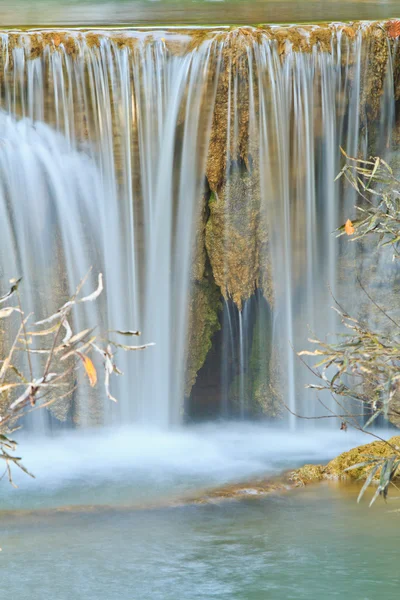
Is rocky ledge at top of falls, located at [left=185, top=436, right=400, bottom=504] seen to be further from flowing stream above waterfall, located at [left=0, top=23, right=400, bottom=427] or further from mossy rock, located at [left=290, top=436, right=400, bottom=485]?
flowing stream above waterfall, located at [left=0, top=23, right=400, bottom=427]

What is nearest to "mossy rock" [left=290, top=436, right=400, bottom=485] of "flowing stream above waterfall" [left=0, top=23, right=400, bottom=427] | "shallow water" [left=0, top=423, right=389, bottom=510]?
"shallow water" [left=0, top=423, right=389, bottom=510]

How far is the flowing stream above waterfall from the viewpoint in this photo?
8461 millimetres

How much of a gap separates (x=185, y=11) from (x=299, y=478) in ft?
20.9

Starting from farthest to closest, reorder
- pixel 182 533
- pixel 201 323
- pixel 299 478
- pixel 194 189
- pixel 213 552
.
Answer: pixel 201 323 < pixel 194 189 < pixel 299 478 < pixel 182 533 < pixel 213 552

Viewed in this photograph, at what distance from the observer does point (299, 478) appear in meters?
7.32

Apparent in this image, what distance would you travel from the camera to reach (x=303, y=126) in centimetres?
866

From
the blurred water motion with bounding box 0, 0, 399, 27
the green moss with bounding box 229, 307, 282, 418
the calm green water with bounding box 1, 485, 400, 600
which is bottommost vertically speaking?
the calm green water with bounding box 1, 485, 400, 600

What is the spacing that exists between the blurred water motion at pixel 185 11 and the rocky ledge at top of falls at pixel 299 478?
5.02m

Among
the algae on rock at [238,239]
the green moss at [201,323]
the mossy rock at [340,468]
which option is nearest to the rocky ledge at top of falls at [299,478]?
the mossy rock at [340,468]

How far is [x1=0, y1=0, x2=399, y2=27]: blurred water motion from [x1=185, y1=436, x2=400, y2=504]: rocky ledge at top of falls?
16.5 feet

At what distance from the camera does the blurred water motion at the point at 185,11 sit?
34.3ft

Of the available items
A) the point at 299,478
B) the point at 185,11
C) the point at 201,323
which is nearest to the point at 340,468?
the point at 299,478

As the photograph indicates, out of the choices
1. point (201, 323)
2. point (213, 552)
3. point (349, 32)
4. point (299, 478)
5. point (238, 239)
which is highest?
point (349, 32)

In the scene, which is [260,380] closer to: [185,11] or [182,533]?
[182,533]
